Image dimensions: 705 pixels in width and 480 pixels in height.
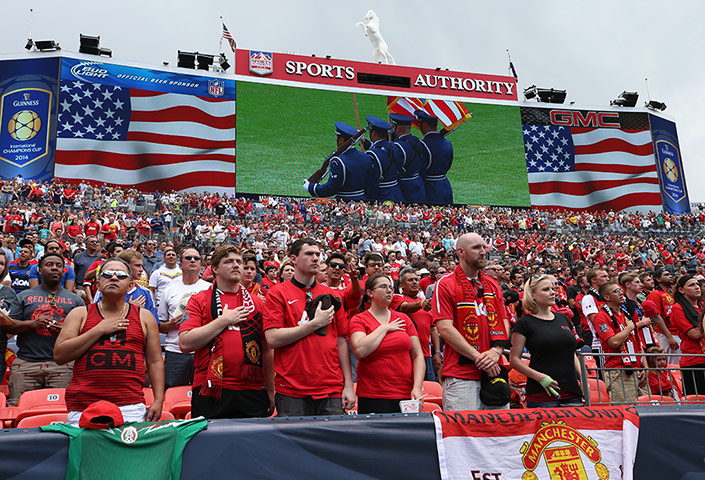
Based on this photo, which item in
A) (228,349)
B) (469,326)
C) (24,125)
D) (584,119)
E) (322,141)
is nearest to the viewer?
(228,349)

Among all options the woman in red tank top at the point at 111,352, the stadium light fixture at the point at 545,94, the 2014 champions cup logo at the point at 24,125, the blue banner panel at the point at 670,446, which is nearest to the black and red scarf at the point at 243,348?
the woman in red tank top at the point at 111,352

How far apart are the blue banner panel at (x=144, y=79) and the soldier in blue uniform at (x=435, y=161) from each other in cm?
1268

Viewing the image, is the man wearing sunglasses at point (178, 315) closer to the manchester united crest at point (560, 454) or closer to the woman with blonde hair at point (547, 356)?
the woman with blonde hair at point (547, 356)

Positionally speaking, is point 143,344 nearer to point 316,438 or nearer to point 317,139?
point 316,438

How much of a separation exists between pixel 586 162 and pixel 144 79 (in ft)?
99.5

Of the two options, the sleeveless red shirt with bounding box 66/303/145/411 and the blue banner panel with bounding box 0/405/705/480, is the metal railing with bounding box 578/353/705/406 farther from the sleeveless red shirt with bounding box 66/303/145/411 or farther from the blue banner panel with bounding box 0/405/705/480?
the sleeveless red shirt with bounding box 66/303/145/411

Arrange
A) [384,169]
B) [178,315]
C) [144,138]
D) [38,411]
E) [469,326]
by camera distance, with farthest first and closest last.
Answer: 1. [384,169]
2. [144,138]
3. [178,315]
4. [38,411]
5. [469,326]

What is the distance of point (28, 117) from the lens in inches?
1161

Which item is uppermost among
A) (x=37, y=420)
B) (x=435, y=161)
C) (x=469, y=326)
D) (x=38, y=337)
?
(x=435, y=161)

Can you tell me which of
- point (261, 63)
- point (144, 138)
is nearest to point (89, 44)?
point (144, 138)

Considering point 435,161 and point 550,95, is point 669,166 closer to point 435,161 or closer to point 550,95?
point 550,95

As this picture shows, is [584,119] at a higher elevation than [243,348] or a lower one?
higher

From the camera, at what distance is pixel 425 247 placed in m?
21.5

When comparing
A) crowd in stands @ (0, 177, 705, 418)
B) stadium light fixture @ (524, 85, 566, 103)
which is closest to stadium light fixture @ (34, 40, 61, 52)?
crowd in stands @ (0, 177, 705, 418)
